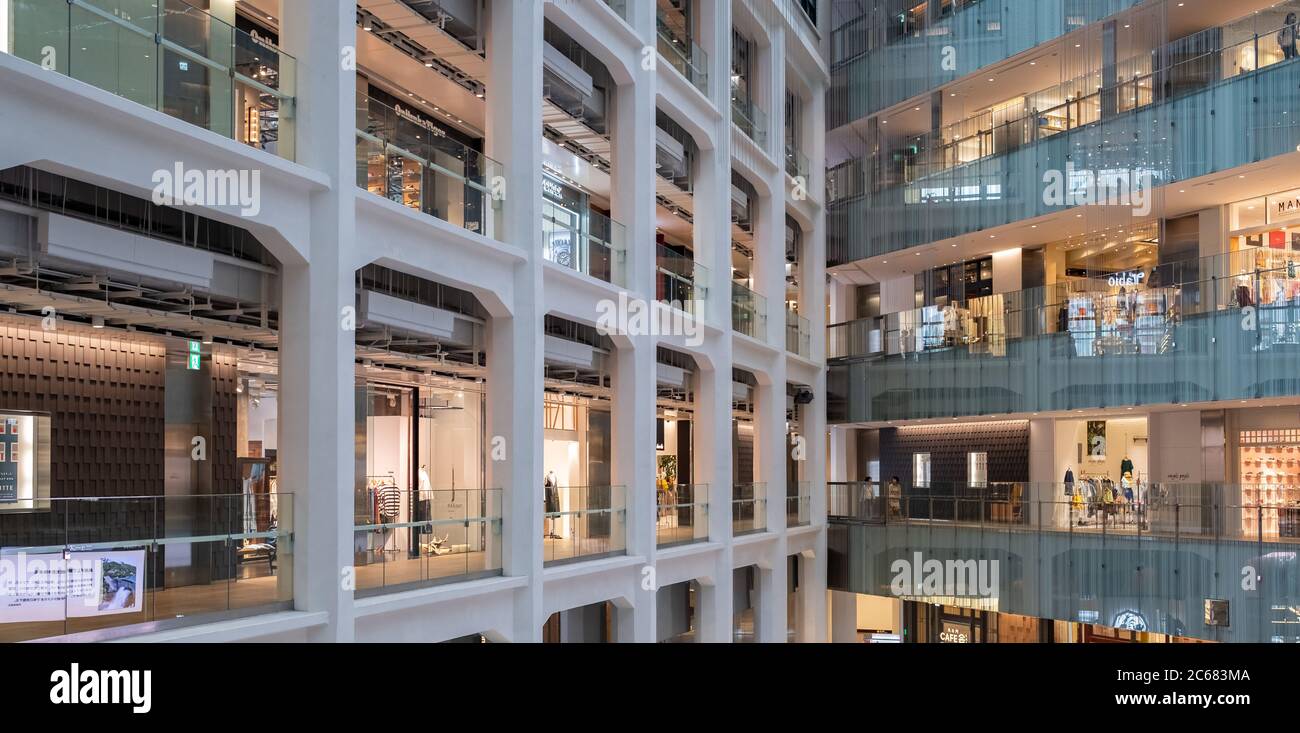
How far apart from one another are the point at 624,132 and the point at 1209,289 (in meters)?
11.3

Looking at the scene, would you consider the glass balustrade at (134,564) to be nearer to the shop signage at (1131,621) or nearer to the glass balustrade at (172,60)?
the glass balustrade at (172,60)

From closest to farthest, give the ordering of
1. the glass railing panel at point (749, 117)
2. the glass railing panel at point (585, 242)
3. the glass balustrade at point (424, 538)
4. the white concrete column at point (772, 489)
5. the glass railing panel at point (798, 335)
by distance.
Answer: the glass balustrade at point (424, 538) → the glass railing panel at point (585, 242) → the glass railing panel at point (749, 117) → the white concrete column at point (772, 489) → the glass railing panel at point (798, 335)

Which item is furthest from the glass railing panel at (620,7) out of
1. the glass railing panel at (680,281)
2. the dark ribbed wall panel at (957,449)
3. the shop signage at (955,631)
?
the shop signage at (955,631)

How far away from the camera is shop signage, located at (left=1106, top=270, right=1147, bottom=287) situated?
23062 millimetres

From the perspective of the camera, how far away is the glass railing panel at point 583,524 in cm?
1725

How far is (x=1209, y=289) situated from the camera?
71.0 ft

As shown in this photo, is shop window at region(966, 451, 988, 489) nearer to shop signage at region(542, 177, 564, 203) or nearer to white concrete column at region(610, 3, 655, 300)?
white concrete column at region(610, 3, 655, 300)

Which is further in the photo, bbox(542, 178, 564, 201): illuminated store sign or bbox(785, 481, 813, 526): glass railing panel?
bbox(785, 481, 813, 526): glass railing panel

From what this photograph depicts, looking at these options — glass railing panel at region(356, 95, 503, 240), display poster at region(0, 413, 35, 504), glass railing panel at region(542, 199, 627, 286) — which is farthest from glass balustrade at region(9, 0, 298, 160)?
glass railing panel at region(542, 199, 627, 286)

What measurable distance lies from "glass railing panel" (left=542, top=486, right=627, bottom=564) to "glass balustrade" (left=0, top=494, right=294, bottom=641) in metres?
5.85

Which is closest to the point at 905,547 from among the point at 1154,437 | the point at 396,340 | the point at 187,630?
the point at 1154,437

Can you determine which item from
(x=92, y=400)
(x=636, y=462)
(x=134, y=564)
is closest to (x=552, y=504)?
(x=636, y=462)

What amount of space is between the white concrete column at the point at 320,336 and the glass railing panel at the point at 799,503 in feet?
56.9
